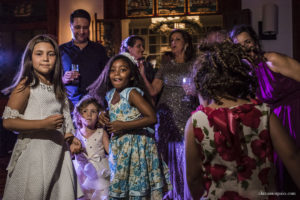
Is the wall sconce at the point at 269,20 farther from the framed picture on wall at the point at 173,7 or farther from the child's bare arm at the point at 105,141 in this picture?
the child's bare arm at the point at 105,141

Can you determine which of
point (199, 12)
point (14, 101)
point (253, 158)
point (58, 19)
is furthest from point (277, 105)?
point (58, 19)

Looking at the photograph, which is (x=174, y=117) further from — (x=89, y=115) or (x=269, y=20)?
(x=269, y=20)

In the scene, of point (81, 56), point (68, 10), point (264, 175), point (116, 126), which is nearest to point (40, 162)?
point (116, 126)

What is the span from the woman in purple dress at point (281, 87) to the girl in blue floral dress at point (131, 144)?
38.6 inches

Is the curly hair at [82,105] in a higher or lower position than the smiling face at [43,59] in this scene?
lower

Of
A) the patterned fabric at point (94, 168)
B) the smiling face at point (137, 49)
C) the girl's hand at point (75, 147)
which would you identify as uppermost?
the smiling face at point (137, 49)

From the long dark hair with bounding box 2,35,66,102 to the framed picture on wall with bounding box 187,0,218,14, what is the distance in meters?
5.39

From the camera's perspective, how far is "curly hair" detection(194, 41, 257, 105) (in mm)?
1638

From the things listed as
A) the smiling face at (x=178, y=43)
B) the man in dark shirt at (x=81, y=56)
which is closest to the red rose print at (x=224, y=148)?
the smiling face at (x=178, y=43)

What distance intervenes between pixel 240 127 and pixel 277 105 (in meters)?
1.40

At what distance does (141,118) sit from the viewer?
2.67m

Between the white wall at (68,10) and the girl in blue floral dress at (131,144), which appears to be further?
the white wall at (68,10)

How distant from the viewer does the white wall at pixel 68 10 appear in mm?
7266

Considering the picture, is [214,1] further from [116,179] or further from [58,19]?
[116,179]
